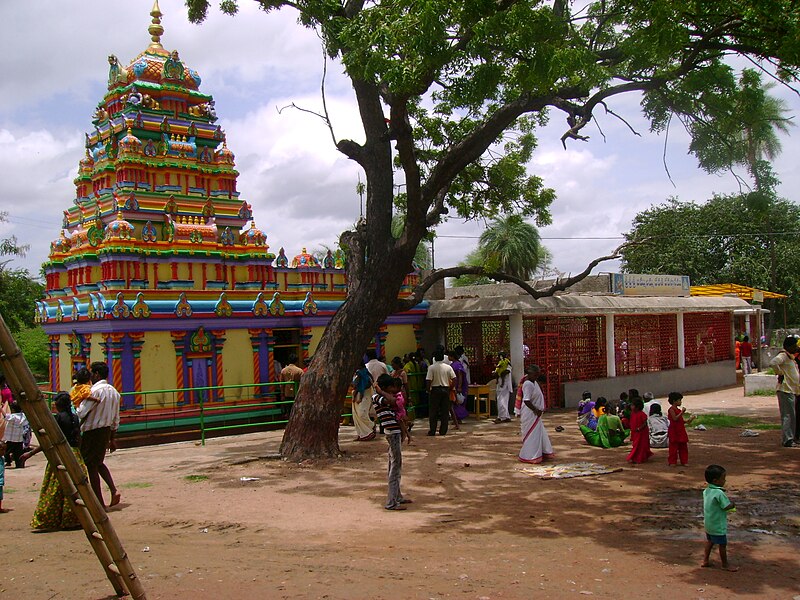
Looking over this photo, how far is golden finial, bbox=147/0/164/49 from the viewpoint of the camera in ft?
62.5

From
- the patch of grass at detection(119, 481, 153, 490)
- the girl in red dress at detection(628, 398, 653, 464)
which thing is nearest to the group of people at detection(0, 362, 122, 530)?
the patch of grass at detection(119, 481, 153, 490)

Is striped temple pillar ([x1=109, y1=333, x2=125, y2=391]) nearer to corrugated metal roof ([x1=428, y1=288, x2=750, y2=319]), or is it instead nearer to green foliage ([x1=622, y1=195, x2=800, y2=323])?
corrugated metal roof ([x1=428, y1=288, x2=750, y2=319])

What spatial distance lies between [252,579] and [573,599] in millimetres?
2280

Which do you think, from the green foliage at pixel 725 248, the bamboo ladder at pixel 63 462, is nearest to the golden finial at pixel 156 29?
the bamboo ladder at pixel 63 462

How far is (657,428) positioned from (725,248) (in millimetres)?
32893

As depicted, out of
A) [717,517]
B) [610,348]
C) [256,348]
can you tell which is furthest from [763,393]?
[717,517]

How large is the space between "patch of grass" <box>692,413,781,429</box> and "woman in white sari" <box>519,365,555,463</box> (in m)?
4.89

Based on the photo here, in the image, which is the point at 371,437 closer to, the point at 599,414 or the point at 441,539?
the point at 599,414

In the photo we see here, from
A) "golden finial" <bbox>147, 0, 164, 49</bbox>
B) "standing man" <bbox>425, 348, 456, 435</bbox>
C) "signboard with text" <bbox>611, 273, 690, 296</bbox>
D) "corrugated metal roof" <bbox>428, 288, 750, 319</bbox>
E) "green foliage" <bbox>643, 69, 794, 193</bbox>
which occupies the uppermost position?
→ "golden finial" <bbox>147, 0, 164, 49</bbox>

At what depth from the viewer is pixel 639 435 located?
10.2 m

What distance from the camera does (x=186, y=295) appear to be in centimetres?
1520

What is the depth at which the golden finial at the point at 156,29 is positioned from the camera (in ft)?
62.5

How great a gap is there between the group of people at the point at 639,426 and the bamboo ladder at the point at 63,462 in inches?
262

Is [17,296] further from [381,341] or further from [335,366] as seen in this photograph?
[335,366]
